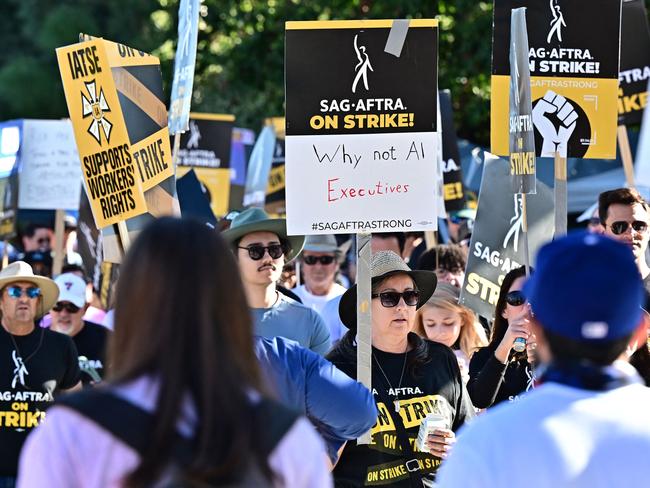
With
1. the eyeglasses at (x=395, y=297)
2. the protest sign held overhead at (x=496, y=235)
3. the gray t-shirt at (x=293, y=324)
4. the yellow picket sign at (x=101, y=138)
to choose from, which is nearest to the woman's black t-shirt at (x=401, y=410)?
the eyeglasses at (x=395, y=297)

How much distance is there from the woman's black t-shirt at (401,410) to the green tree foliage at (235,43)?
13165 mm

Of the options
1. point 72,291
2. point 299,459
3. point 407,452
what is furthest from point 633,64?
point 299,459

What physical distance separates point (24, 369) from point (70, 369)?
0.29 metres

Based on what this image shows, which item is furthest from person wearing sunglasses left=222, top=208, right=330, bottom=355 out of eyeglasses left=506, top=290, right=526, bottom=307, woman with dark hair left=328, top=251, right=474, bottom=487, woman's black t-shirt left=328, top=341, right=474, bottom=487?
eyeglasses left=506, top=290, right=526, bottom=307

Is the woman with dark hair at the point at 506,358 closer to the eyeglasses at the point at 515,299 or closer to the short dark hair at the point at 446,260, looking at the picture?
the eyeglasses at the point at 515,299

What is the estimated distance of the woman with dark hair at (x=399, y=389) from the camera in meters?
5.31

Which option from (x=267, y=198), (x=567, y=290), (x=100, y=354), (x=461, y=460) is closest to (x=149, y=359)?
(x=461, y=460)

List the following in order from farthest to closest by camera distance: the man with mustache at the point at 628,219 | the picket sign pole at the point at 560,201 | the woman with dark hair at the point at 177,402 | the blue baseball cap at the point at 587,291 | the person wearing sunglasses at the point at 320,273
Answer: the person wearing sunglasses at the point at 320,273
the man with mustache at the point at 628,219
the picket sign pole at the point at 560,201
the blue baseball cap at the point at 587,291
the woman with dark hair at the point at 177,402

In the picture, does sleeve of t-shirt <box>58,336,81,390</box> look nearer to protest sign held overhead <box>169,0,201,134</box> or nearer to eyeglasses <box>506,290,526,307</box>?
protest sign held overhead <box>169,0,201,134</box>

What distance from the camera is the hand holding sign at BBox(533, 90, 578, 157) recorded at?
6664 mm

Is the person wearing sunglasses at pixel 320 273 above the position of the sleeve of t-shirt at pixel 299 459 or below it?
below

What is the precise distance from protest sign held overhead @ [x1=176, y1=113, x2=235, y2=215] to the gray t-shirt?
21.4 feet

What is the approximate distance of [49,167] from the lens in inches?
476

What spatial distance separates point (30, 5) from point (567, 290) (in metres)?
23.6
